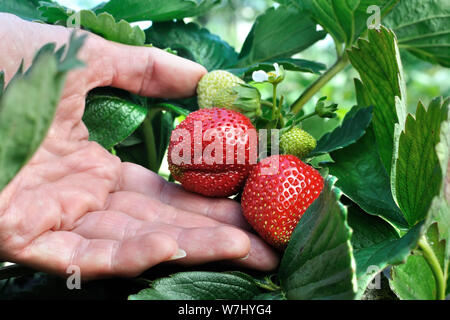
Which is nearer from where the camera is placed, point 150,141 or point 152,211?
point 152,211

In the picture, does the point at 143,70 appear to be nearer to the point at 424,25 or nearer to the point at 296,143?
the point at 296,143

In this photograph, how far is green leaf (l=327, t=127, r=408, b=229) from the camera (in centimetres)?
59

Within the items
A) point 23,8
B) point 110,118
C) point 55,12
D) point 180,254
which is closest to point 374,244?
point 180,254

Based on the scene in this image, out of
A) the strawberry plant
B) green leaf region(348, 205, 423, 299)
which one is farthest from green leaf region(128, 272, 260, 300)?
green leaf region(348, 205, 423, 299)

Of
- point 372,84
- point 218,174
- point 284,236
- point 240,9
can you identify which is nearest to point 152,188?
point 218,174

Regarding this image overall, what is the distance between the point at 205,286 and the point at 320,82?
20.1 inches

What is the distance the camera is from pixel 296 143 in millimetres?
663

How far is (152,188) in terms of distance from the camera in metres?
0.75

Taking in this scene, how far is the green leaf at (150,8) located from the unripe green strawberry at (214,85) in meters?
0.13

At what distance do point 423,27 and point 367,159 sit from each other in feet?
1.09

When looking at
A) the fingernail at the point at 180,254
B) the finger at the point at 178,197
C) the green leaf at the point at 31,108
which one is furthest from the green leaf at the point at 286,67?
the green leaf at the point at 31,108
